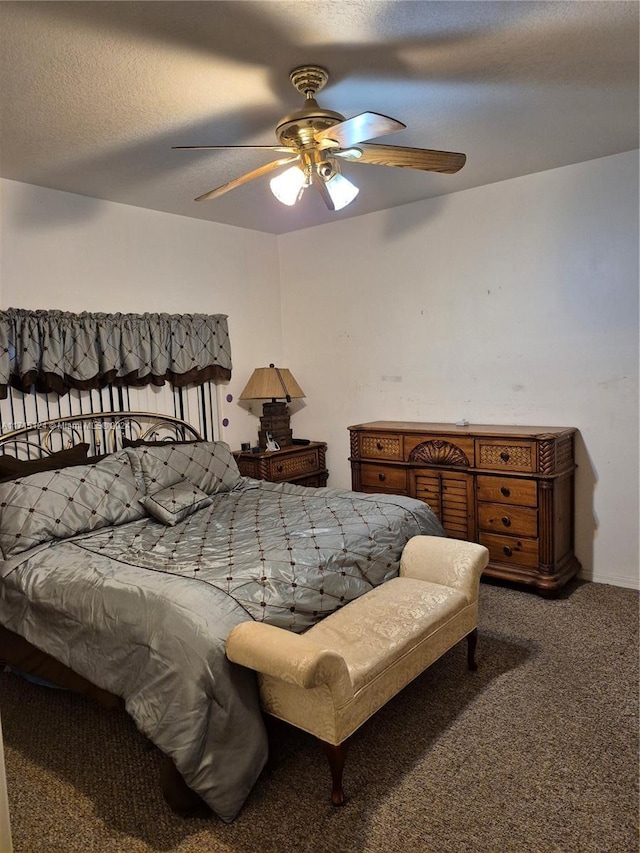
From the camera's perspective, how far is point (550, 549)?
334 cm

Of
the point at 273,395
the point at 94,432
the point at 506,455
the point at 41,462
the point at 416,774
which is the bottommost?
the point at 416,774

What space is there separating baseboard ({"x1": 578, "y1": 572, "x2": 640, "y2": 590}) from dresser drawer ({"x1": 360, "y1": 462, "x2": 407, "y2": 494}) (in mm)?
1280

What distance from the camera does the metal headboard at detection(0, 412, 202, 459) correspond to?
326 centimetres

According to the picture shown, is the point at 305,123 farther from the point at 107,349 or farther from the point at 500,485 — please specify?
the point at 500,485

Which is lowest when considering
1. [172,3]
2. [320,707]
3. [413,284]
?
[320,707]

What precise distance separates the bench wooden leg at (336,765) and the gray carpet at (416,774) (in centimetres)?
4

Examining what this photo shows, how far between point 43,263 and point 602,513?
3.74m

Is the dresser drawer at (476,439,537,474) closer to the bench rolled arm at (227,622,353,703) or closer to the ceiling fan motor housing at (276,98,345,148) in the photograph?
the bench rolled arm at (227,622,353,703)

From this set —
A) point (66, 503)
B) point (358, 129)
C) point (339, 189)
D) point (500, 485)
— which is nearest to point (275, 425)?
point (500, 485)

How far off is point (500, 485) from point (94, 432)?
8.40 feet

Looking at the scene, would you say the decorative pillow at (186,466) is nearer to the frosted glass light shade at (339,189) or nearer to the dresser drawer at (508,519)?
the dresser drawer at (508,519)

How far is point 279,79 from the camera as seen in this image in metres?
2.21

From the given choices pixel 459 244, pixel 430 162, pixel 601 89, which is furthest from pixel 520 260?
pixel 430 162

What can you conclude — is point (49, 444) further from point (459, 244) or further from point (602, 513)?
point (602, 513)
